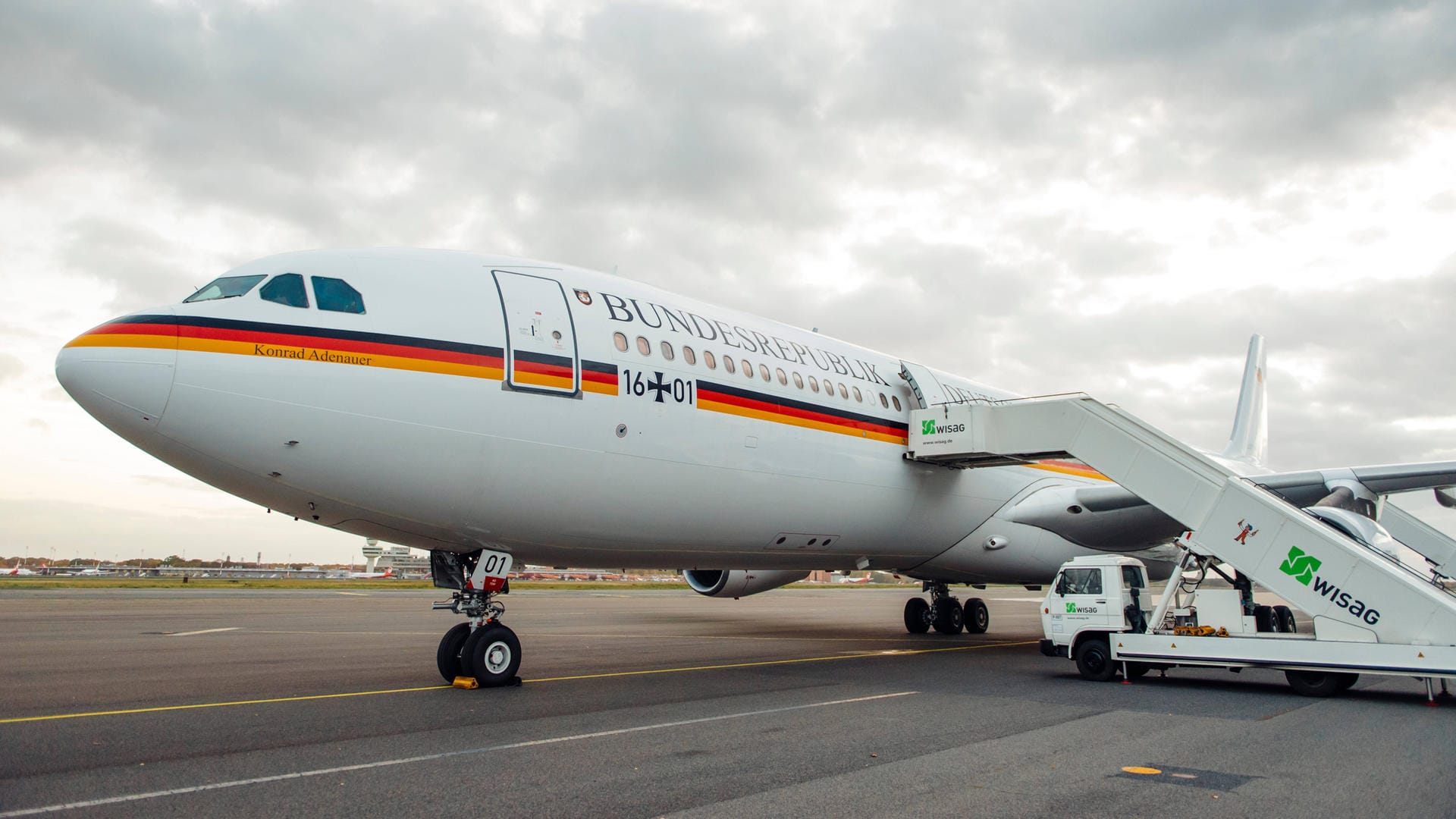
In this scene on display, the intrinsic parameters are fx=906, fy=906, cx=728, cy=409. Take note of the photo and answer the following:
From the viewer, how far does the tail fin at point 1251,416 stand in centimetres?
2491

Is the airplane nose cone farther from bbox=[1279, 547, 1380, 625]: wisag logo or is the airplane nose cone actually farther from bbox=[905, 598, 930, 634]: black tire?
bbox=[905, 598, 930, 634]: black tire

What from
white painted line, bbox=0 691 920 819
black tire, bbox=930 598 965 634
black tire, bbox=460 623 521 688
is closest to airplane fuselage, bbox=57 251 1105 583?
black tire, bbox=460 623 521 688

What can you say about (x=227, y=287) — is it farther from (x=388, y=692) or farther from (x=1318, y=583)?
(x=1318, y=583)

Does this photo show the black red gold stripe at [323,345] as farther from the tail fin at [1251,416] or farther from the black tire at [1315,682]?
the tail fin at [1251,416]

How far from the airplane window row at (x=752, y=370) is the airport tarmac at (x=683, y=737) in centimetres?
372

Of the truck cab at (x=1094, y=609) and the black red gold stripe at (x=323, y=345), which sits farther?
the truck cab at (x=1094, y=609)

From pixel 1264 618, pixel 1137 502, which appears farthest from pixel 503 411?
pixel 1137 502

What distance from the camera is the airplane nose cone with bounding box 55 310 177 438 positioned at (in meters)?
7.39

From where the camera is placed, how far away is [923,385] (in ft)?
48.2

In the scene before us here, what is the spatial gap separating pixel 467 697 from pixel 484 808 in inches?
165

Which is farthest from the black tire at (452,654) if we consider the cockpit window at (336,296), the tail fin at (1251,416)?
the tail fin at (1251,416)

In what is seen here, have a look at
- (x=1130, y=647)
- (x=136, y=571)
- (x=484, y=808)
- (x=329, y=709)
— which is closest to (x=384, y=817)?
(x=484, y=808)

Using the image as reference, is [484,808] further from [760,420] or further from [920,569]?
[920,569]

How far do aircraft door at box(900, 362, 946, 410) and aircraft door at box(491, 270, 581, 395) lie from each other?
265 inches
